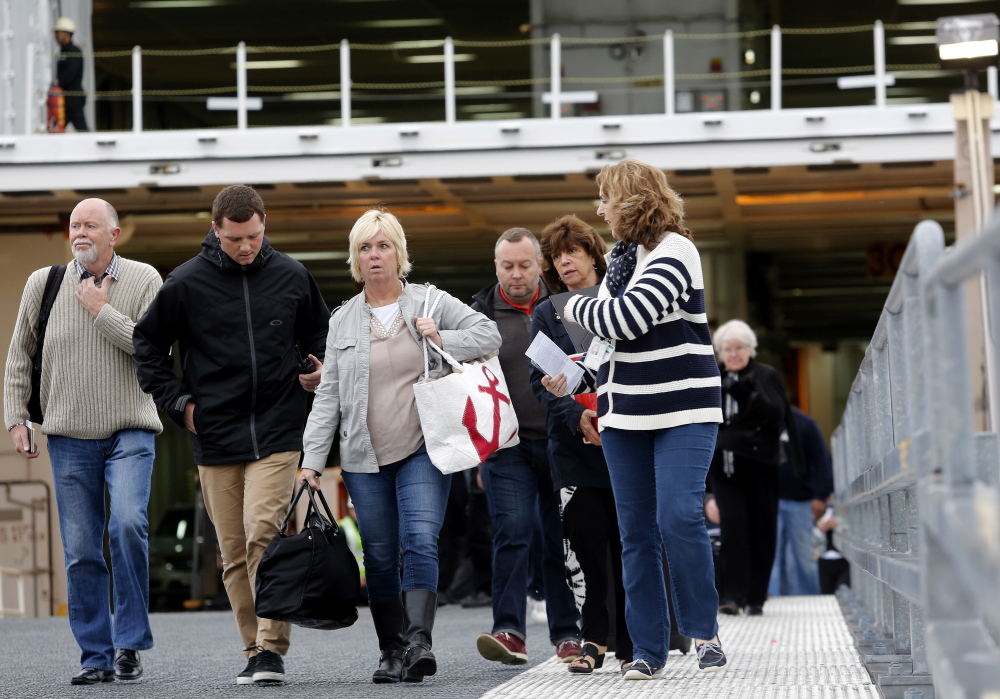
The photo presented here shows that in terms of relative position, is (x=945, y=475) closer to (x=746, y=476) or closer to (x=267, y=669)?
(x=267, y=669)

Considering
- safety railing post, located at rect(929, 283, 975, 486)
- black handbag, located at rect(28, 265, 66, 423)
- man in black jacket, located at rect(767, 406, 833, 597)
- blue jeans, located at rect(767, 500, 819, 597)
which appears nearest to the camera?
safety railing post, located at rect(929, 283, 975, 486)

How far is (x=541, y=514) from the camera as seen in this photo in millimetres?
5734

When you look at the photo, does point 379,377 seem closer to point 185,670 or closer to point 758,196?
point 185,670

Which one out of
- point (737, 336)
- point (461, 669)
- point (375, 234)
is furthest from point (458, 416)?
point (737, 336)

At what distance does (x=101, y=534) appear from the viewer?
5.36 meters

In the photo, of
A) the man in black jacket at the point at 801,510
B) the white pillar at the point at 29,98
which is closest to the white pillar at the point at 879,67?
the man in black jacket at the point at 801,510

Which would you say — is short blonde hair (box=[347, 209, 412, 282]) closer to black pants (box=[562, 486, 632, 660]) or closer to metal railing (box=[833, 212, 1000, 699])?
black pants (box=[562, 486, 632, 660])

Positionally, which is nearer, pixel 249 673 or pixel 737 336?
pixel 249 673

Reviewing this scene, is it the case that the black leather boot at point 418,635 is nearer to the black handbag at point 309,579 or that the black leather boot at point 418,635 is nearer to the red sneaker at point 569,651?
the black handbag at point 309,579

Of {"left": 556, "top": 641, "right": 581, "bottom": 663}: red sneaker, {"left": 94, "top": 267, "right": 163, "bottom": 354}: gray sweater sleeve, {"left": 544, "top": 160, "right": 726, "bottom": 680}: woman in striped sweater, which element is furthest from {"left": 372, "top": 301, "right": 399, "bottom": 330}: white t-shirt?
{"left": 556, "top": 641, "right": 581, "bottom": 663}: red sneaker

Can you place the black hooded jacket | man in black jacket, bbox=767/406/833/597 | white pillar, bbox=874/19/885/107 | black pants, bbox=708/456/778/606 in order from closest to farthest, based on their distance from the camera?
the black hooded jacket → black pants, bbox=708/456/778/606 → man in black jacket, bbox=767/406/833/597 → white pillar, bbox=874/19/885/107

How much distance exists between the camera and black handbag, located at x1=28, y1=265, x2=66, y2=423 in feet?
17.9

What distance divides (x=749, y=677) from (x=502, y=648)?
1.06m

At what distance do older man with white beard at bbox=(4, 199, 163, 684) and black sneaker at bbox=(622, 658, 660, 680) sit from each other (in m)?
1.91
